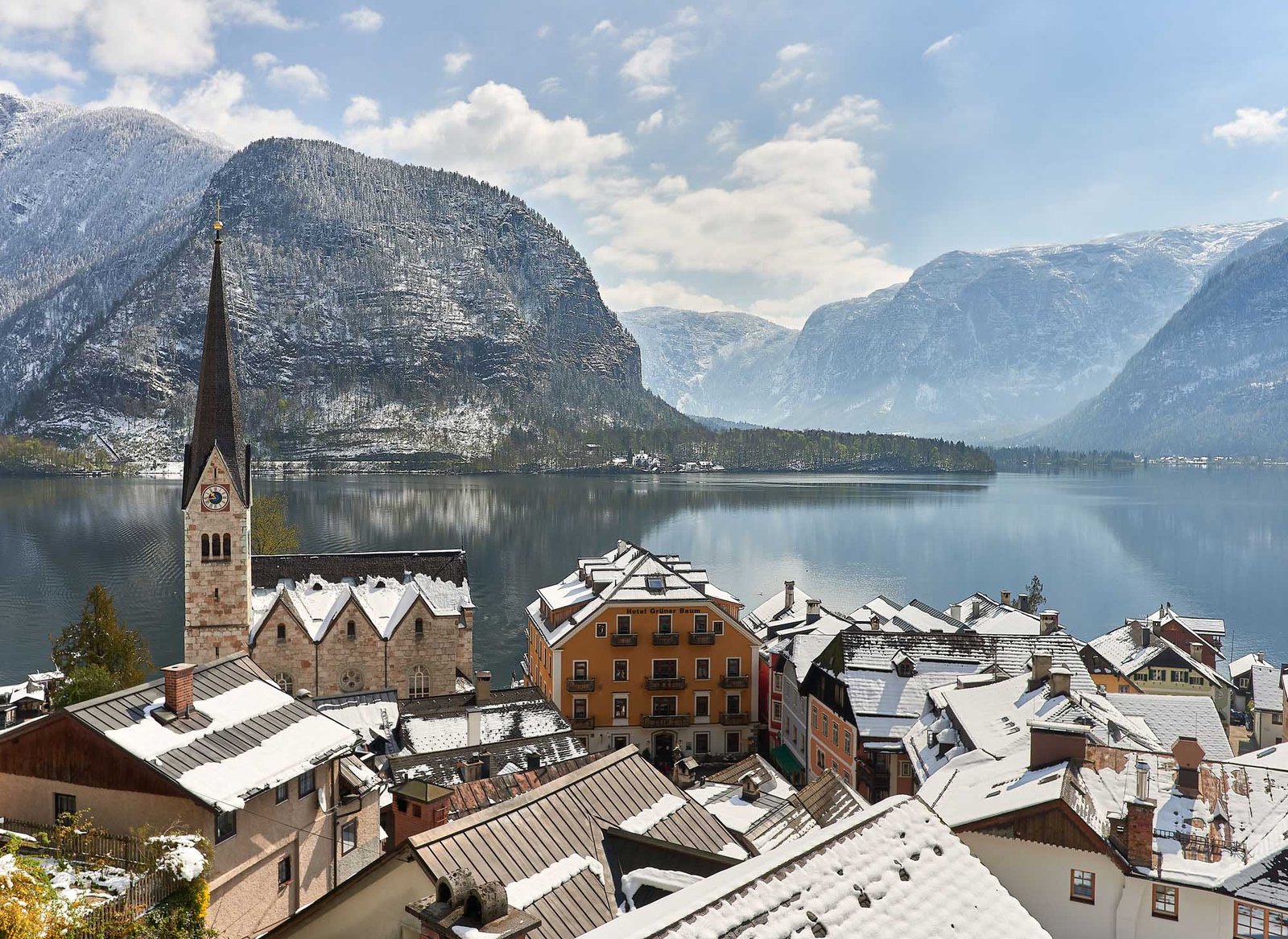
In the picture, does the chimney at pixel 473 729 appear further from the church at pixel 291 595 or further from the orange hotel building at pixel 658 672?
the church at pixel 291 595

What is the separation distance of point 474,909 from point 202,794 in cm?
1294

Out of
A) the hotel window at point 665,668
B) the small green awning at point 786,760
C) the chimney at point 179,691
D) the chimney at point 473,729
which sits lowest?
the small green awning at point 786,760

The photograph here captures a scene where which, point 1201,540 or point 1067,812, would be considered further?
point 1201,540

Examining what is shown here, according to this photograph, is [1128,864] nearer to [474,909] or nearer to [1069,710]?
[1069,710]

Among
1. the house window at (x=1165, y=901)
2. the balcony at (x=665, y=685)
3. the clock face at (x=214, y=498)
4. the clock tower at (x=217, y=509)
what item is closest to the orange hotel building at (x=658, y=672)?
the balcony at (x=665, y=685)

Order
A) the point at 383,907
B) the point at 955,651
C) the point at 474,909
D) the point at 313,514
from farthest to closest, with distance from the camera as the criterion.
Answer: the point at 313,514
the point at 955,651
the point at 383,907
the point at 474,909

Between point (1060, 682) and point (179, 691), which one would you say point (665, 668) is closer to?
point (1060, 682)

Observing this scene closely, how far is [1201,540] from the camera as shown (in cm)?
17562

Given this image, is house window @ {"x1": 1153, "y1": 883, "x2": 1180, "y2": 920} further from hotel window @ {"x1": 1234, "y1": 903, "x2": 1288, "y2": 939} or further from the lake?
the lake

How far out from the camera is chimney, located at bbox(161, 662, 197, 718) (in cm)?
2131

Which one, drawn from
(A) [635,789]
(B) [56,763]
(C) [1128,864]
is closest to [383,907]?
(A) [635,789]

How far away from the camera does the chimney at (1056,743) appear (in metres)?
21.8

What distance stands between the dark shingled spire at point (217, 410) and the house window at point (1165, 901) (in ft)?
161

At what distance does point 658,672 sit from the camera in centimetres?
5369
